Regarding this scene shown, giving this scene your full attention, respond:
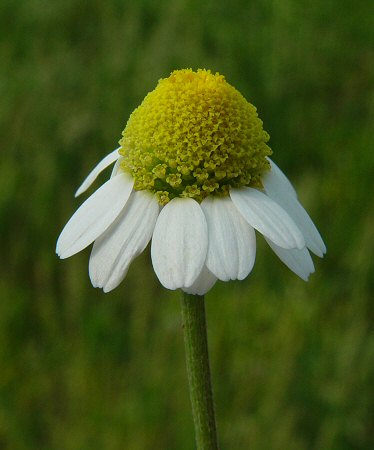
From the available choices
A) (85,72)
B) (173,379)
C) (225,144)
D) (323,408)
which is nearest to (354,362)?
(323,408)

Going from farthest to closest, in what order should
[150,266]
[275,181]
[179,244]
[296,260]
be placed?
[150,266] < [275,181] < [296,260] < [179,244]

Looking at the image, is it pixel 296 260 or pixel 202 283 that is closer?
pixel 202 283

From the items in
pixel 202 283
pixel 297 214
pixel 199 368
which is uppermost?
pixel 297 214

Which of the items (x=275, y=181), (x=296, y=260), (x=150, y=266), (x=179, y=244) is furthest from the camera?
(x=150, y=266)

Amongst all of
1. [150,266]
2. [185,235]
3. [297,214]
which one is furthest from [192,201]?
[150,266]

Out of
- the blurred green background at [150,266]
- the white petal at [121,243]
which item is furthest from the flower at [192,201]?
the blurred green background at [150,266]

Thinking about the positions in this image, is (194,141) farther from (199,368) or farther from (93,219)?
(199,368)

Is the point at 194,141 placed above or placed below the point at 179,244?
above
